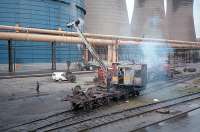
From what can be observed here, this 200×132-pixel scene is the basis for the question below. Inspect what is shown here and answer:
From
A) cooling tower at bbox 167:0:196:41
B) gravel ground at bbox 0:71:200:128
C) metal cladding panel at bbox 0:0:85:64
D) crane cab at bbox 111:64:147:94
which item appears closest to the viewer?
gravel ground at bbox 0:71:200:128

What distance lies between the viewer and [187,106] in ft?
56.0

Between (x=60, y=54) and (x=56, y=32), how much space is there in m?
6.90

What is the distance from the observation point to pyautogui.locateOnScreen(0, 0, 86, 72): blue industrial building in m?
38.6

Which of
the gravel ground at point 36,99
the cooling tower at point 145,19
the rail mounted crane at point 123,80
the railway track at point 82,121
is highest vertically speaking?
the cooling tower at point 145,19

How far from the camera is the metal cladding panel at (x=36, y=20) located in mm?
38719

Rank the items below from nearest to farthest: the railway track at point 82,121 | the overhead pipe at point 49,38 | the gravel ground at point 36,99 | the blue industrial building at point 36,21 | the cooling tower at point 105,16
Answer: the railway track at point 82,121 < the gravel ground at point 36,99 < the overhead pipe at point 49,38 < the blue industrial building at point 36,21 < the cooling tower at point 105,16

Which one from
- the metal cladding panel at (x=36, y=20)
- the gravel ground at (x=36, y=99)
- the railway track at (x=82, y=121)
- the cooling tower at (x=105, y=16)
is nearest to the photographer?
the railway track at (x=82, y=121)

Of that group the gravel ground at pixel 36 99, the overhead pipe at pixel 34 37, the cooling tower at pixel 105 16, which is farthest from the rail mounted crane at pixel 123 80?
the cooling tower at pixel 105 16

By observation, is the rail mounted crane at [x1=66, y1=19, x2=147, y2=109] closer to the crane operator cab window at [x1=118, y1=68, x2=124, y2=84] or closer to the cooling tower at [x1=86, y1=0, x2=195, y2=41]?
the crane operator cab window at [x1=118, y1=68, x2=124, y2=84]

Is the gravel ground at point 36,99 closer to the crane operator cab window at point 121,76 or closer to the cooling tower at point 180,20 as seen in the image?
the crane operator cab window at point 121,76

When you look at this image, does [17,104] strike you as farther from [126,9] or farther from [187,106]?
[126,9]

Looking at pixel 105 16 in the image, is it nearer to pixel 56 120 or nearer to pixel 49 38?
pixel 49 38

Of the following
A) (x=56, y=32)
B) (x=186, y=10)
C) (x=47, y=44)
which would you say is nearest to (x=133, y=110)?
(x=56, y=32)

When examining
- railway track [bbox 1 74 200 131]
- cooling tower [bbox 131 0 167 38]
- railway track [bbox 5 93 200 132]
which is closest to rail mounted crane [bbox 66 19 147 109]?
railway track [bbox 5 93 200 132]
